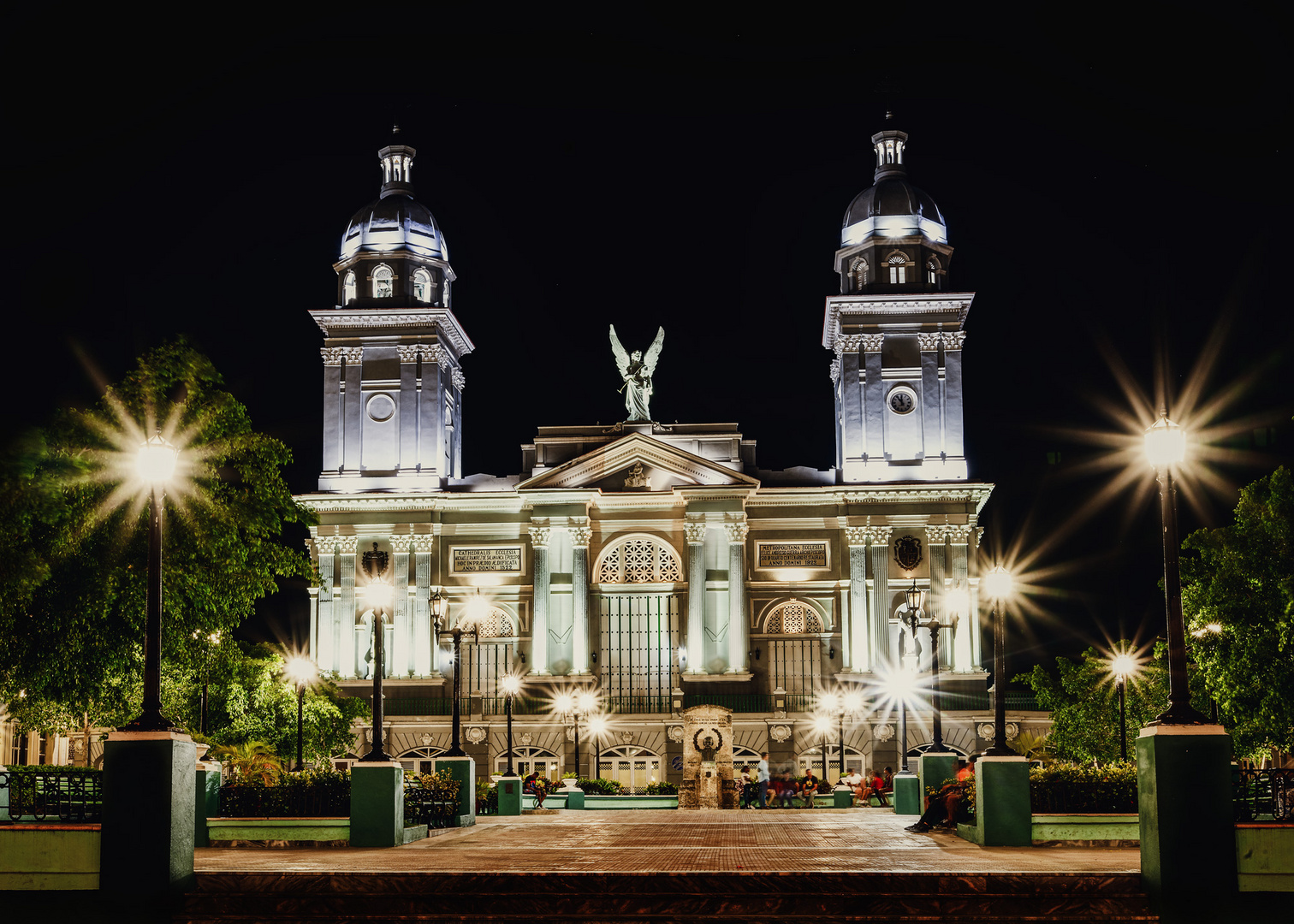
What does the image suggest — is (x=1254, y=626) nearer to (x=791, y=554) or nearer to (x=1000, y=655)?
(x=1000, y=655)

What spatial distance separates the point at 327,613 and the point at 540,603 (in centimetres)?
872

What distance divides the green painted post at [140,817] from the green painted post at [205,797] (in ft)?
28.3

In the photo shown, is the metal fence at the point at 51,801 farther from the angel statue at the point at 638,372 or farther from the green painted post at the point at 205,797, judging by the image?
the angel statue at the point at 638,372

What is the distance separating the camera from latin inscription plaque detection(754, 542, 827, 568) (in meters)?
63.0

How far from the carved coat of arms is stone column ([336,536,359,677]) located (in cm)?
2198

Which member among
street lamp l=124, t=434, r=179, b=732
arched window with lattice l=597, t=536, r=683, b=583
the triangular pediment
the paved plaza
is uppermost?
the triangular pediment

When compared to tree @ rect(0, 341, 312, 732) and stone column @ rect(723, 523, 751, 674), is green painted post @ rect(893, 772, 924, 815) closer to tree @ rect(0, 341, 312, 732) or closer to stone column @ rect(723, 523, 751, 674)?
tree @ rect(0, 341, 312, 732)

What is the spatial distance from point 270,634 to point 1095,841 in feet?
179

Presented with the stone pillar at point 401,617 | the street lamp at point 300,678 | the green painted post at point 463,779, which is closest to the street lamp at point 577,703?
the stone pillar at point 401,617

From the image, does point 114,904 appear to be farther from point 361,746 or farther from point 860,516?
point 860,516

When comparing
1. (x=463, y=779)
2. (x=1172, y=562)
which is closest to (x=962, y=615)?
(x=463, y=779)

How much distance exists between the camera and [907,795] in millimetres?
35875

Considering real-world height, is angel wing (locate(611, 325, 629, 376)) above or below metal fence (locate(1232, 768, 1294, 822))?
above

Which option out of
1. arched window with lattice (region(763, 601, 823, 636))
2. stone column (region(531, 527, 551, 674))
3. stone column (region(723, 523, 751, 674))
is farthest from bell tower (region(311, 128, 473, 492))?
arched window with lattice (region(763, 601, 823, 636))
